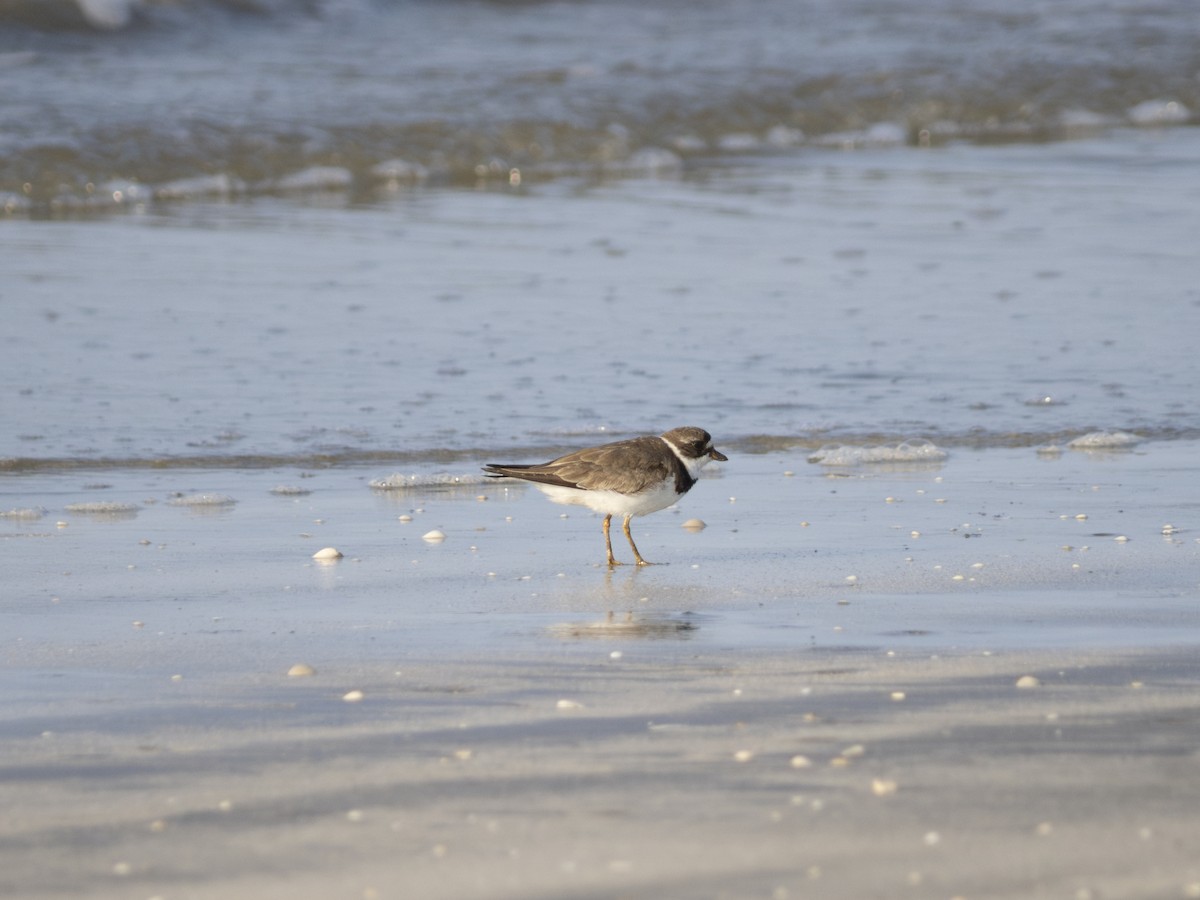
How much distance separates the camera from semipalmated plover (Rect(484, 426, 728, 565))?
6.22m

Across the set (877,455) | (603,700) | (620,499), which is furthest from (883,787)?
(877,455)

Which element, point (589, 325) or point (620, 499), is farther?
point (589, 325)

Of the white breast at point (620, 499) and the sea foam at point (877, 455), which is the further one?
the sea foam at point (877, 455)

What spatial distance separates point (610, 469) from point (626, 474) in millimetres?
64

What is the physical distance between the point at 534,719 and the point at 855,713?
30.8 inches

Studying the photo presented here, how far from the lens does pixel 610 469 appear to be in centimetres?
623

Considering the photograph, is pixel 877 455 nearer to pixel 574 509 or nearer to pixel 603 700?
pixel 574 509

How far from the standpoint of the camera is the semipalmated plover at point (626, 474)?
622cm

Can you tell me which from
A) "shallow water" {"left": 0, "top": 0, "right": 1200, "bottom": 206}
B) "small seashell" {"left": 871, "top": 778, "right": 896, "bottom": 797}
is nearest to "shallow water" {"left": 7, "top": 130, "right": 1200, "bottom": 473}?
"shallow water" {"left": 0, "top": 0, "right": 1200, "bottom": 206}

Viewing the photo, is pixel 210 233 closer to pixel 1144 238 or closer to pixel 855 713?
pixel 1144 238

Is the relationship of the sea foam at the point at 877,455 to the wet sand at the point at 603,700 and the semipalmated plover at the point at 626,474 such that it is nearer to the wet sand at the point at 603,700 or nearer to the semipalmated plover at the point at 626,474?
the wet sand at the point at 603,700

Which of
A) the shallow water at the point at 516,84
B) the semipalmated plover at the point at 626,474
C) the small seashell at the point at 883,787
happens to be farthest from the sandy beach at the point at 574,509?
the semipalmated plover at the point at 626,474

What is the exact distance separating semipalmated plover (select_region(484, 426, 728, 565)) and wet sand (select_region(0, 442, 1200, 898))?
225mm

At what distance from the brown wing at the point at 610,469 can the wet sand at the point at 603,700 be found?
11.7 inches
